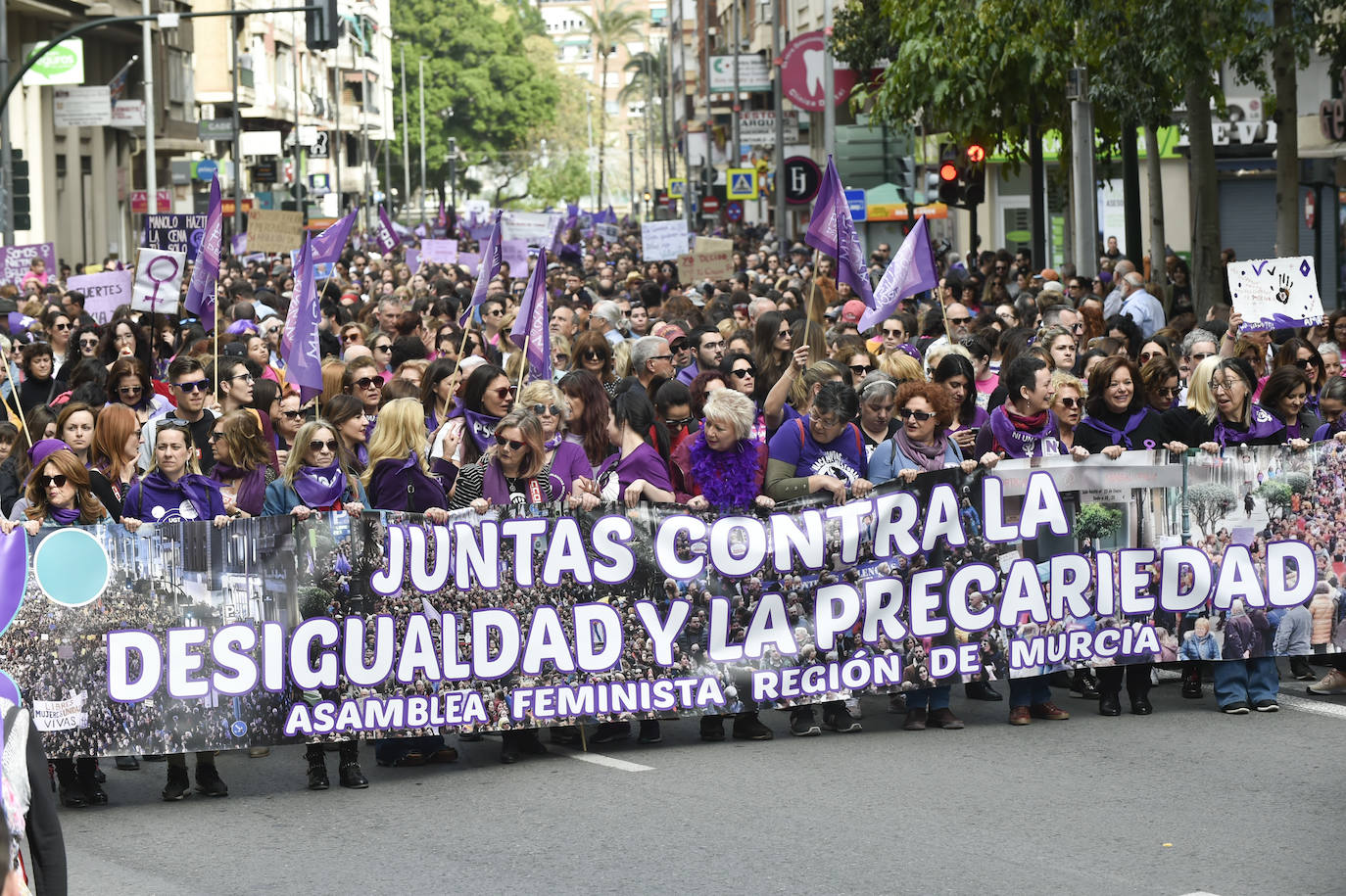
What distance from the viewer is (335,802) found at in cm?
829

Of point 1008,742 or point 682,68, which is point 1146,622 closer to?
point 1008,742

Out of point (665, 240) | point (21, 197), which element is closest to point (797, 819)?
point (665, 240)

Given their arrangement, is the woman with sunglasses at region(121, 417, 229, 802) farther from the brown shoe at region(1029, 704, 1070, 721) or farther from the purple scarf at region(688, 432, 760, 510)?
the brown shoe at region(1029, 704, 1070, 721)

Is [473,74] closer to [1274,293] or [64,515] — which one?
[1274,293]

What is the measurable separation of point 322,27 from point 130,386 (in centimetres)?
1499

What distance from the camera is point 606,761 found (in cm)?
887

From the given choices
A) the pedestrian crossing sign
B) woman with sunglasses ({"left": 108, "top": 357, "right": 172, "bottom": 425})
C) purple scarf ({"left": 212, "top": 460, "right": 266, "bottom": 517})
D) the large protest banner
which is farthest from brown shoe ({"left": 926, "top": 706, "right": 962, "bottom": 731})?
the pedestrian crossing sign

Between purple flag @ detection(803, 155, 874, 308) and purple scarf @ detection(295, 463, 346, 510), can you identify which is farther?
purple flag @ detection(803, 155, 874, 308)

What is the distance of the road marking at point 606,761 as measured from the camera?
8703 millimetres

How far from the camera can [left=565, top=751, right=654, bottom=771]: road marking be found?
870cm

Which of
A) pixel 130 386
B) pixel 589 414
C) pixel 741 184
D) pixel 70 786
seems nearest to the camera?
pixel 70 786

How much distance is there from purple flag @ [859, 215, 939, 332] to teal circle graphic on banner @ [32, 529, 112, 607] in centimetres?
697

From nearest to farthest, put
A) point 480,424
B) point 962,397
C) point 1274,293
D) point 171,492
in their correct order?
point 171,492, point 480,424, point 962,397, point 1274,293

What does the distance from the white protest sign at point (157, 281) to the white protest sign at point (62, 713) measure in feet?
30.9
